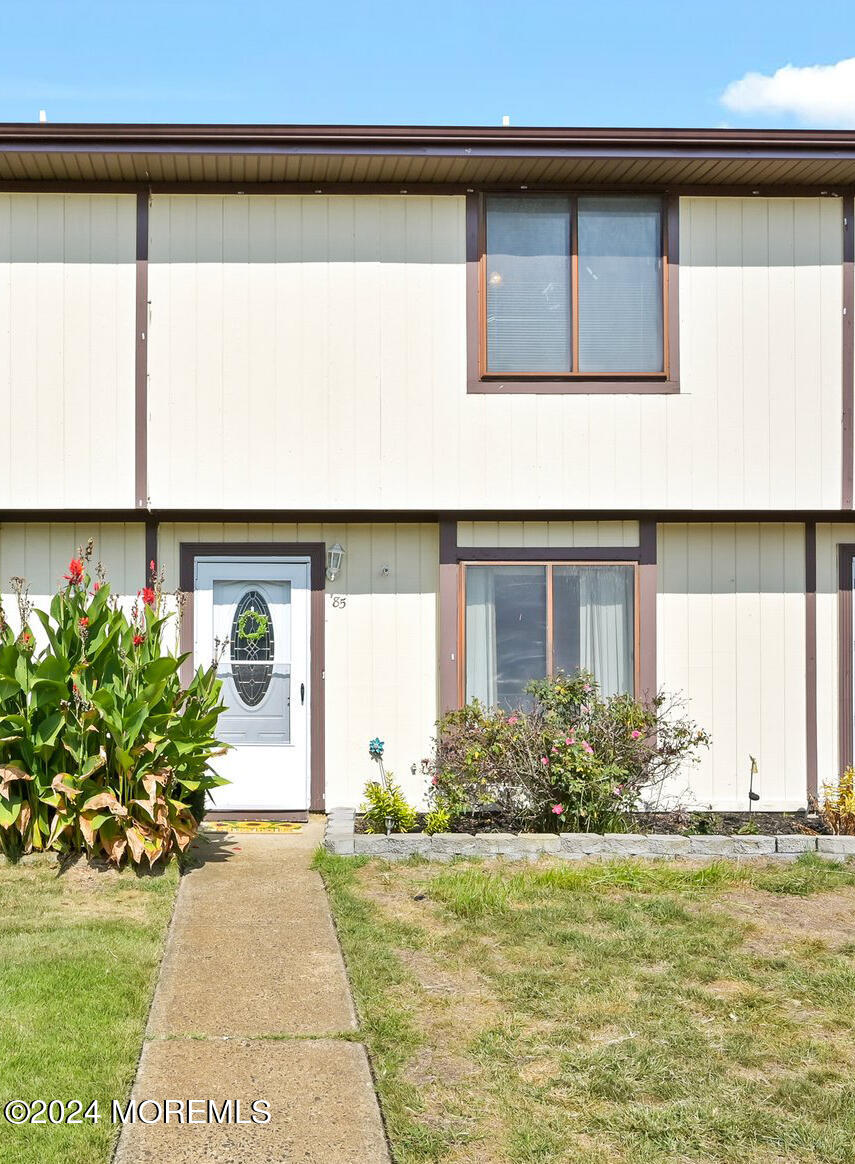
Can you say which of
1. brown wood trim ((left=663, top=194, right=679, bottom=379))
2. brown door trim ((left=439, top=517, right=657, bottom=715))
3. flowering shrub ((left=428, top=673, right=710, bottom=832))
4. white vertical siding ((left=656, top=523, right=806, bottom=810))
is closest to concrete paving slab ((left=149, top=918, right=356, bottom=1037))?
flowering shrub ((left=428, top=673, right=710, bottom=832))

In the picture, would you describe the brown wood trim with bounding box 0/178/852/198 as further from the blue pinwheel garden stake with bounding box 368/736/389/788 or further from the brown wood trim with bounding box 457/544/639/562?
the blue pinwheel garden stake with bounding box 368/736/389/788

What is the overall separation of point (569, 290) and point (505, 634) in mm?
2917

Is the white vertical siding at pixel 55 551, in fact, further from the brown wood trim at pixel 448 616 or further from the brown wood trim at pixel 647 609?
the brown wood trim at pixel 647 609

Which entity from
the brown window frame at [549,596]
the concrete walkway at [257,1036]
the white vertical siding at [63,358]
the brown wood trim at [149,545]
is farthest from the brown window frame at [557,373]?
the concrete walkway at [257,1036]

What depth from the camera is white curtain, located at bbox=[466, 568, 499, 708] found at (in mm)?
9148

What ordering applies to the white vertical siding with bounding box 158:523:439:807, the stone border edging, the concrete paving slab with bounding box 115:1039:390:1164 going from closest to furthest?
the concrete paving slab with bounding box 115:1039:390:1164
the stone border edging
the white vertical siding with bounding box 158:523:439:807

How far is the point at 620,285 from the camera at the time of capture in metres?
9.06

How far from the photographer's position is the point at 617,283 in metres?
→ 9.05

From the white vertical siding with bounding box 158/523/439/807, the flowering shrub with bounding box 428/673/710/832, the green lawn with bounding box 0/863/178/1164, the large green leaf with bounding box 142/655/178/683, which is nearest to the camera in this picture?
the green lawn with bounding box 0/863/178/1164

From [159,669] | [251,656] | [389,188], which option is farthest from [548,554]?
[159,669]

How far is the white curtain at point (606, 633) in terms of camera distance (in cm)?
920

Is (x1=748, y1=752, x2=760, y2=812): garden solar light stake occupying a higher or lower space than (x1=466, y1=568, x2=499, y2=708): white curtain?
lower

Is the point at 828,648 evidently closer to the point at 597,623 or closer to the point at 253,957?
the point at 597,623

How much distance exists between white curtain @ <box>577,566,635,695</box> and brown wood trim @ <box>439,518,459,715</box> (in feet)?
3.53
